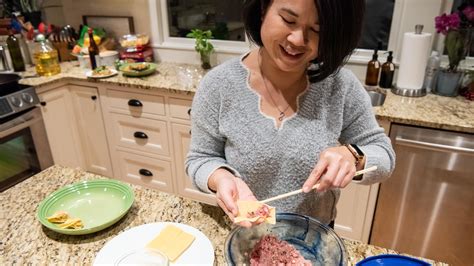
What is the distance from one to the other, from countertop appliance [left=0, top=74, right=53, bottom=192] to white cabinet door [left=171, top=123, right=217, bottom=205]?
0.88 metres

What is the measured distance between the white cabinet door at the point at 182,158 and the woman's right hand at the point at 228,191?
137cm

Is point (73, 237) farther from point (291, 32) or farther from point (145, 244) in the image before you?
point (291, 32)

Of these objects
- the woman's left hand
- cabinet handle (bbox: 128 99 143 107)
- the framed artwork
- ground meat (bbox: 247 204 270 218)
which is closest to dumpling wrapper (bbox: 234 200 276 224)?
ground meat (bbox: 247 204 270 218)

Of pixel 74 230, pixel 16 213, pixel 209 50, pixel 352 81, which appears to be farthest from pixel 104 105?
pixel 352 81

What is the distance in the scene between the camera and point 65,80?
245cm

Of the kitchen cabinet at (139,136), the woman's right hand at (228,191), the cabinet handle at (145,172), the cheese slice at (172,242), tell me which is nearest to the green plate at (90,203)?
the cheese slice at (172,242)

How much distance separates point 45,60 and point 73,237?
1887mm

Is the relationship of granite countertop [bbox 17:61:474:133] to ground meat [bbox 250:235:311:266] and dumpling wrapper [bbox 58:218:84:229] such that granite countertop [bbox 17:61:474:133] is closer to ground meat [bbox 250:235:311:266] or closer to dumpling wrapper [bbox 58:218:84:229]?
ground meat [bbox 250:235:311:266]

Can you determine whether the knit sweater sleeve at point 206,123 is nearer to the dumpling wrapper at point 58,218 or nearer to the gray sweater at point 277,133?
the gray sweater at point 277,133

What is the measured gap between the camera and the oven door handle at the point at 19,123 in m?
2.07

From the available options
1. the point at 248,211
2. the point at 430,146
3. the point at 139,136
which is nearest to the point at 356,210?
the point at 430,146

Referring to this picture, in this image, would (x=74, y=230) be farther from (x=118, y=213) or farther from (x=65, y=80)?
(x=65, y=80)

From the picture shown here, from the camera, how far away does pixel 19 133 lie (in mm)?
2170

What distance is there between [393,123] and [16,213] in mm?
1578
